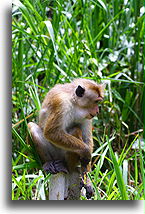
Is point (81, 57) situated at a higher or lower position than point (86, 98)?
higher

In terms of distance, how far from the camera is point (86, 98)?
10.4 ft

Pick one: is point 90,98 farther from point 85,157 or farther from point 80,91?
point 85,157

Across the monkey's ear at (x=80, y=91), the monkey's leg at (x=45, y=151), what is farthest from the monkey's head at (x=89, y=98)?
the monkey's leg at (x=45, y=151)

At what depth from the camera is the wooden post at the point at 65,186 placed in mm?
3057

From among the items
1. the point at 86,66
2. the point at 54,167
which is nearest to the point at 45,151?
the point at 54,167

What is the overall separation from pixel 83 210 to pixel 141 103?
156 centimetres

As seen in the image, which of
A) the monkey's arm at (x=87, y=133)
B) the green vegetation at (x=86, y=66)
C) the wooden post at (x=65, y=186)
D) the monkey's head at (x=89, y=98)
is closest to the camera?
the wooden post at (x=65, y=186)

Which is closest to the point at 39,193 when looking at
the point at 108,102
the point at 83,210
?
the point at 83,210

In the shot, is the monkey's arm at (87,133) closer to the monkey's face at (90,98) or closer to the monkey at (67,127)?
the monkey at (67,127)

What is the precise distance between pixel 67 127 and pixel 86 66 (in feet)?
3.02

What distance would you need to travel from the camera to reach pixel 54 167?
316 centimetres

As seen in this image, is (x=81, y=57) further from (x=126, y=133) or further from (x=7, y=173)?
(x=7, y=173)

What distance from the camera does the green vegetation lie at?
3.50 metres

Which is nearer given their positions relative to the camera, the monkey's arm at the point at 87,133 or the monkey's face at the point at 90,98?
the monkey's face at the point at 90,98
